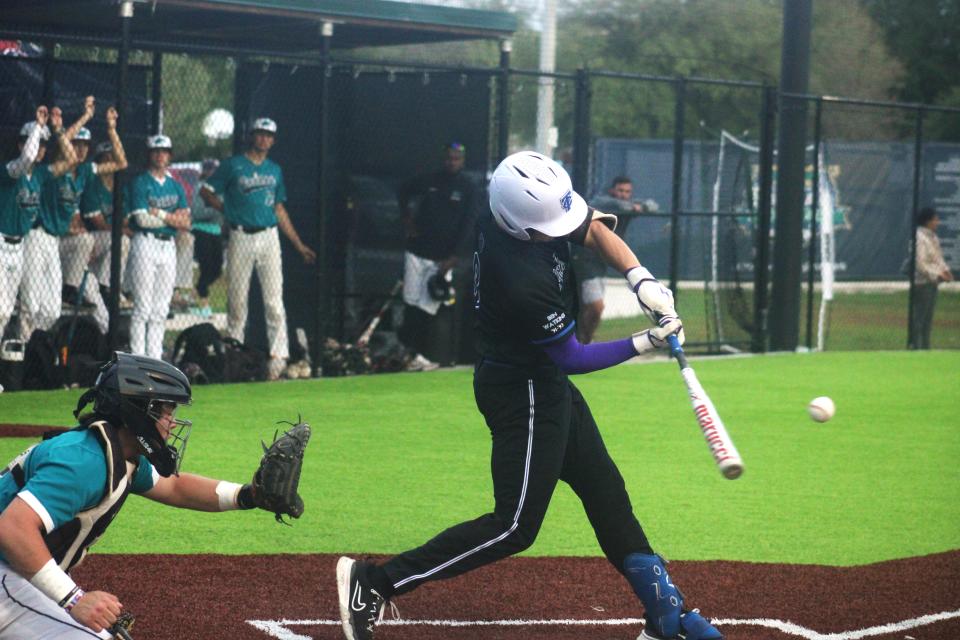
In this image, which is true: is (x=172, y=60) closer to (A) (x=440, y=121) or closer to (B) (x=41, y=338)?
(A) (x=440, y=121)

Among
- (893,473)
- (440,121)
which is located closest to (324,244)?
(440,121)

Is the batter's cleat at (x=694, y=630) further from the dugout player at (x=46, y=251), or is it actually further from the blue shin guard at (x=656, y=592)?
the dugout player at (x=46, y=251)

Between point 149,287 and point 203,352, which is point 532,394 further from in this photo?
point 203,352

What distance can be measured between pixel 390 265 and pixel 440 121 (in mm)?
1611

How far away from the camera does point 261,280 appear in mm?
13719

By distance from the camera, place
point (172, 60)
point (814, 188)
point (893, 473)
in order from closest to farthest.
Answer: point (893, 473), point (814, 188), point (172, 60)

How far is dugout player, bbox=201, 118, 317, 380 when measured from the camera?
13.4 metres

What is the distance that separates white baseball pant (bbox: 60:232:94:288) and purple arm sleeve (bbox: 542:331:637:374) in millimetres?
8783

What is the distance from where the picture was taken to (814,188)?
17344 mm

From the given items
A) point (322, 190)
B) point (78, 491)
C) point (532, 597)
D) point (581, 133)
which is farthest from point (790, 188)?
point (78, 491)

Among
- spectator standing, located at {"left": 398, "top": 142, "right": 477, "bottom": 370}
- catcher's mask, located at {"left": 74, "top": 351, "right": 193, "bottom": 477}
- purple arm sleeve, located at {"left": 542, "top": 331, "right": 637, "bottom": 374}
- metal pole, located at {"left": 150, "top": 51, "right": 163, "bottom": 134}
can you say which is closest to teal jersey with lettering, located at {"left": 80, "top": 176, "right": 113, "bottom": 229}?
metal pole, located at {"left": 150, "top": 51, "right": 163, "bottom": 134}

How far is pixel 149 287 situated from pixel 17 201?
1.31 metres

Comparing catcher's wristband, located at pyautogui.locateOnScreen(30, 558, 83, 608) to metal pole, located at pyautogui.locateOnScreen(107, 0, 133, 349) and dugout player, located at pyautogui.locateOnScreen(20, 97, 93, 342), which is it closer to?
metal pole, located at pyautogui.locateOnScreen(107, 0, 133, 349)

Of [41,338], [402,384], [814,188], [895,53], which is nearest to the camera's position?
[41,338]
